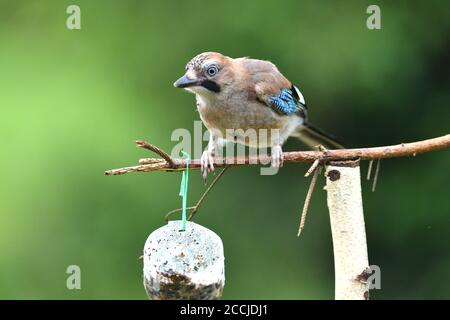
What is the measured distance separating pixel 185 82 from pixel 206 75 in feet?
0.57

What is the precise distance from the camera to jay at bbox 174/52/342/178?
3420 millimetres

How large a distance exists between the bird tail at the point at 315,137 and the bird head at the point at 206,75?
527 mm

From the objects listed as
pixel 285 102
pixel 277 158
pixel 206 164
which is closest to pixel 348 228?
pixel 277 158

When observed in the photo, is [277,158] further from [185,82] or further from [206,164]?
[185,82]

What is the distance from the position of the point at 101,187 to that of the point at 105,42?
88 cm

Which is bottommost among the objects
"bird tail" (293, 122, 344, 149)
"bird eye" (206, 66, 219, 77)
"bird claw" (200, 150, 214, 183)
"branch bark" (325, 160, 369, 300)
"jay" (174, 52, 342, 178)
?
"branch bark" (325, 160, 369, 300)

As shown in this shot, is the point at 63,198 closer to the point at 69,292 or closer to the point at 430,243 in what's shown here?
the point at 69,292

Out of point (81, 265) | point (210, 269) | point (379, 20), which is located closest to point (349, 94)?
point (379, 20)

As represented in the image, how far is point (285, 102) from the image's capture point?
3684mm

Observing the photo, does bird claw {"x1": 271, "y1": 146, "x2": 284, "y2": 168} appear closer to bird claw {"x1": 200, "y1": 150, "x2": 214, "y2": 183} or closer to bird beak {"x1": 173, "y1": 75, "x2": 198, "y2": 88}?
bird claw {"x1": 200, "y1": 150, "x2": 214, "y2": 183}

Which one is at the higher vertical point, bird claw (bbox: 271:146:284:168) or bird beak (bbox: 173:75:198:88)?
bird beak (bbox: 173:75:198:88)

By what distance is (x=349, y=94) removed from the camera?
189 inches

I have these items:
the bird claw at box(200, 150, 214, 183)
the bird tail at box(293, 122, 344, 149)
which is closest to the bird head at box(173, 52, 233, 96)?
the bird claw at box(200, 150, 214, 183)
